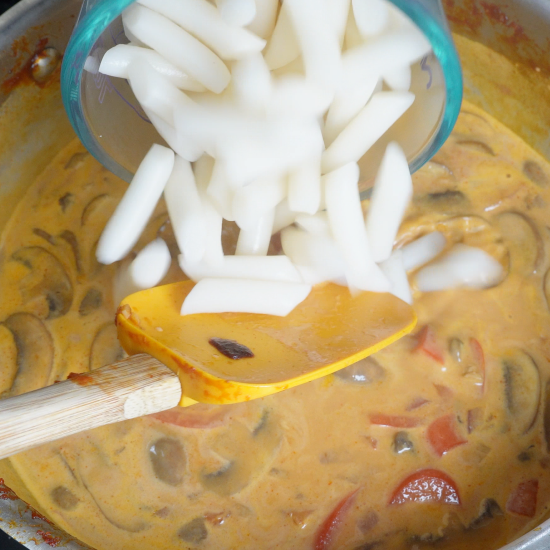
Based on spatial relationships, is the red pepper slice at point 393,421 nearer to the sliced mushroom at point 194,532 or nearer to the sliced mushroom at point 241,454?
the sliced mushroom at point 241,454

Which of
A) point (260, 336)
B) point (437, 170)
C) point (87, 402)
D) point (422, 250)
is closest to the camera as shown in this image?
point (87, 402)

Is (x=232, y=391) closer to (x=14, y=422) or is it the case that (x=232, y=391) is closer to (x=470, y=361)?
(x=14, y=422)

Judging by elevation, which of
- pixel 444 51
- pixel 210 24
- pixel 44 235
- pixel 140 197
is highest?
pixel 210 24

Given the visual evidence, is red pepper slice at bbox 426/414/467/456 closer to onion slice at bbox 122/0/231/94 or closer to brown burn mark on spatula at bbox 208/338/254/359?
brown burn mark on spatula at bbox 208/338/254/359

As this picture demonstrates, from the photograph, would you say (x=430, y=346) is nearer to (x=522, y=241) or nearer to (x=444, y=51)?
(x=522, y=241)

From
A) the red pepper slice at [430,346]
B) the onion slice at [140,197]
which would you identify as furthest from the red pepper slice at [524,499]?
the onion slice at [140,197]

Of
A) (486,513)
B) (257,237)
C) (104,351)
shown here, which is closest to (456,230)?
(257,237)

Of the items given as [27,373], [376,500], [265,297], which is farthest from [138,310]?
[376,500]
